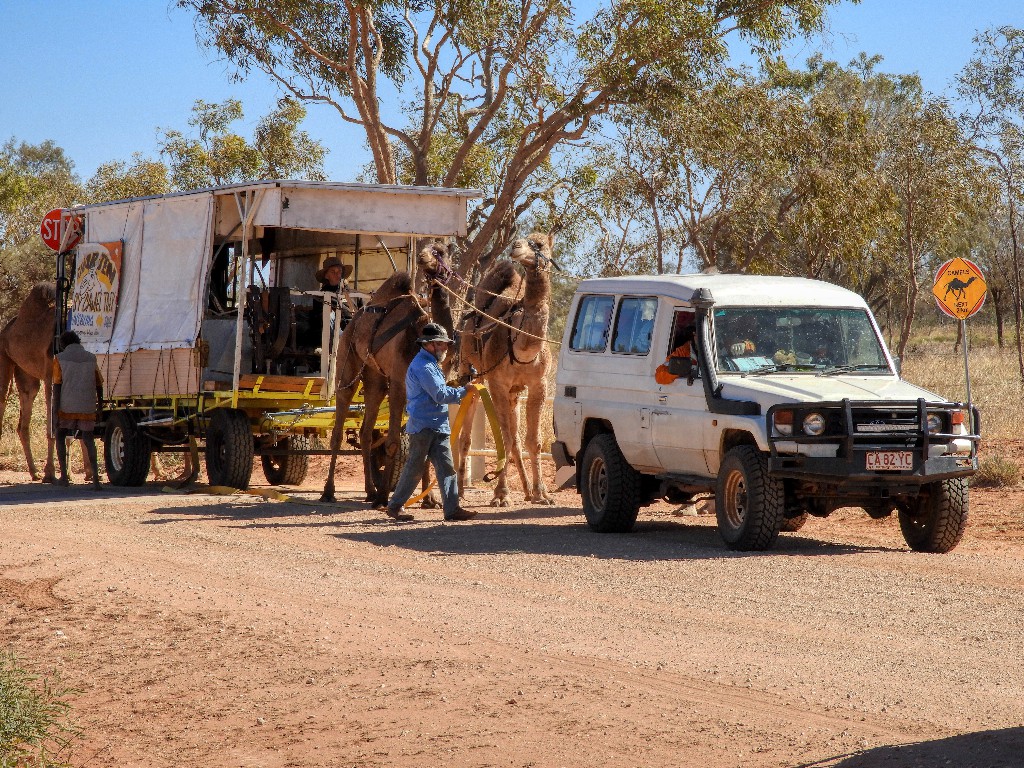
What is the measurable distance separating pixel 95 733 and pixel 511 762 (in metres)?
2.34

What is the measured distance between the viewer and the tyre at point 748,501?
11.2 meters

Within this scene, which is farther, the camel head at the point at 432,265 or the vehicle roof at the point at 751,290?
the camel head at the point at 432,265

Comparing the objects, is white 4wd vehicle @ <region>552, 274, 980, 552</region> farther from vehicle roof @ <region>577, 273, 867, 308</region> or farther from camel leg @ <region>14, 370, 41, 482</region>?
camel leg @ <region>14, 370, 41, 482</region>

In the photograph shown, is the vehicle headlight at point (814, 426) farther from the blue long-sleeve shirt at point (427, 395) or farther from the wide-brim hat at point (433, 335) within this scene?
the wide-brim hat at point (433, 335)

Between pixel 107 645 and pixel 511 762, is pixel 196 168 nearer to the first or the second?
pixel 107 645

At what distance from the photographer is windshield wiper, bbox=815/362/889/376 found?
12.1 m

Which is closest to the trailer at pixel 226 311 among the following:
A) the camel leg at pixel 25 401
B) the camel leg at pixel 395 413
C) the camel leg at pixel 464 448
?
the camel leg at pixel 464 448

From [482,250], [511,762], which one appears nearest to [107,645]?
[511,762]

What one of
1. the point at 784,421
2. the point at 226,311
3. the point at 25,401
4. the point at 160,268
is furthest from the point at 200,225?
the point at 784,421

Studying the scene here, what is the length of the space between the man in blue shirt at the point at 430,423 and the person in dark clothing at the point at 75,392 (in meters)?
5.61

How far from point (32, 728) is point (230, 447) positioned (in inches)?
383

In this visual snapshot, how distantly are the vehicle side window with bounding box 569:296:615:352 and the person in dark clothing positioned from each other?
7.09 meters

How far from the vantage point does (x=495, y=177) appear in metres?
27.7

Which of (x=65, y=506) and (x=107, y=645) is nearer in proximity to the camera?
(x=107, y=645)
